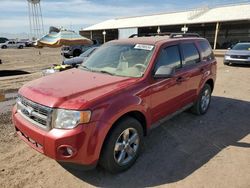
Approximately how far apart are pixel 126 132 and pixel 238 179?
1.69 meters

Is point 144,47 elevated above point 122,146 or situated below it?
above

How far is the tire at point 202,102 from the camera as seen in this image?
5632mm

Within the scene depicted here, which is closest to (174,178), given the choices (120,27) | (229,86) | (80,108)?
(80,108)

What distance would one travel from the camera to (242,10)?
32.6 metres

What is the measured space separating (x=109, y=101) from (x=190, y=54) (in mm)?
2678

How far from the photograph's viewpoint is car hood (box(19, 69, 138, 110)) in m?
3.03

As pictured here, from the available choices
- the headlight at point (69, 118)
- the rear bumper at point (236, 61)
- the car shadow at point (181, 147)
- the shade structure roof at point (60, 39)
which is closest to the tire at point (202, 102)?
the car shadow at point (181, 147)

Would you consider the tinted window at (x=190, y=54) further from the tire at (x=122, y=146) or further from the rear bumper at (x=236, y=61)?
the rear bumper at (x=236, y=61)

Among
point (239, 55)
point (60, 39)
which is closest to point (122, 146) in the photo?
point (60, 39)

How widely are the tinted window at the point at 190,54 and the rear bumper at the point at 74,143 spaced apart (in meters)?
2.67

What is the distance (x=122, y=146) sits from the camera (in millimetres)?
3510

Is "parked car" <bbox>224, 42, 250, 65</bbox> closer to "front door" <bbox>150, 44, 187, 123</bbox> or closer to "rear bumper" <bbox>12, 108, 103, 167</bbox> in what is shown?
"front door" <bbox>150, 44, 187, 123</bbox>

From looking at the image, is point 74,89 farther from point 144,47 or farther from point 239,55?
point 239,55

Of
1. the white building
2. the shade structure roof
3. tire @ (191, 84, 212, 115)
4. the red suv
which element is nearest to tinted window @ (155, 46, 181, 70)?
the red suv
